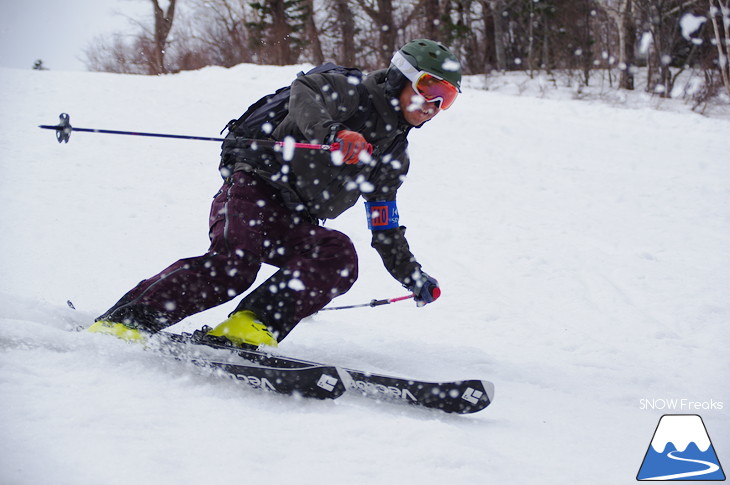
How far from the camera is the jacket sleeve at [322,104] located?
2512 mm

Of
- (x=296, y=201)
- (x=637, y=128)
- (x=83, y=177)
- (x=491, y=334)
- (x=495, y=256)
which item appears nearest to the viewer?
(x=296, y=201)

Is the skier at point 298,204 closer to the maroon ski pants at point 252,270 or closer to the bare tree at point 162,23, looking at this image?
the maroon ski pants at point 252,270

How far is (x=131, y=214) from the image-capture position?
5473 millimetres

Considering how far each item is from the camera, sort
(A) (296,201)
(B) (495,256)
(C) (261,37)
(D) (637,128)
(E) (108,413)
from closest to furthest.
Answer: (E) (108,413), (A) (296,201), (B) (495,256), (D) (637,128), (C) (261,37)

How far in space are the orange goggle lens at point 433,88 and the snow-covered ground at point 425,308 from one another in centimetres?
133

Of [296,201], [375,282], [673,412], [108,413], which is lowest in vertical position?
[673,412]

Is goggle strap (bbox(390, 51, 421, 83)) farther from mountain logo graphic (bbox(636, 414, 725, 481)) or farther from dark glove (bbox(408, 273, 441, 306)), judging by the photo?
A: mountain logo graphic (bbox(636, 414, 725, 481))

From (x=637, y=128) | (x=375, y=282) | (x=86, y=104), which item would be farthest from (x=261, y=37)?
(x=375, y=282)

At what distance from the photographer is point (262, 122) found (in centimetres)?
285

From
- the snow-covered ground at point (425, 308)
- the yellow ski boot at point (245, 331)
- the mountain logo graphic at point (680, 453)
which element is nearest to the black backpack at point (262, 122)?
the yellow ski boot at point (245, 331)

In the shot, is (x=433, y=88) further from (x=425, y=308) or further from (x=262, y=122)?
(x=425, y=308)

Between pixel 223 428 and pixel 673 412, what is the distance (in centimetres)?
209

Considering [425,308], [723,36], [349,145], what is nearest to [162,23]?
[723,36]

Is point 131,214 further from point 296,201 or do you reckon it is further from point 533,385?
point 533,385
